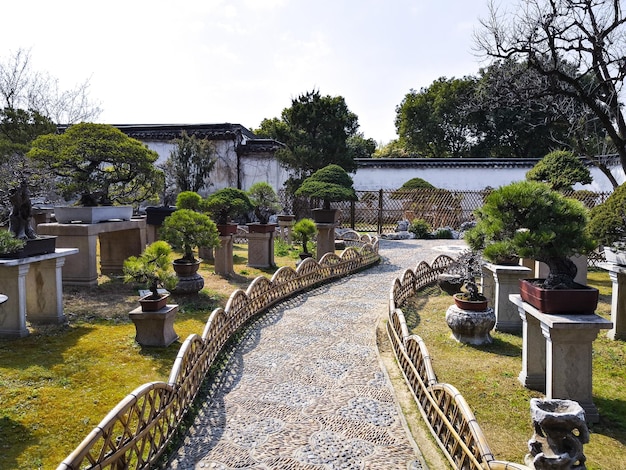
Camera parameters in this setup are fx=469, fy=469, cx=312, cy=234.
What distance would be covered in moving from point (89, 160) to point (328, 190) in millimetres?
5855

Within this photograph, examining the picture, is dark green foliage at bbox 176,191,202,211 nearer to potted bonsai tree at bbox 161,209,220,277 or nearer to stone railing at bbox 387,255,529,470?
potted bonsai tree at bbox 161,209,220,277

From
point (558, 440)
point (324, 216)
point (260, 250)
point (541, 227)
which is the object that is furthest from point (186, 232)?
point (558, 440)

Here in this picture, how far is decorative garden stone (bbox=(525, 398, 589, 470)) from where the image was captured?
2395mm

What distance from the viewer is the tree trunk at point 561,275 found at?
4.19 metres

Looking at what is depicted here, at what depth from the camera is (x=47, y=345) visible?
5605 mm

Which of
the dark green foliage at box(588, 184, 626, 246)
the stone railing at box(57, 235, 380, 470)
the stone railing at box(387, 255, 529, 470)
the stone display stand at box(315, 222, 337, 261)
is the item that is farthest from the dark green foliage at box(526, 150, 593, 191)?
the stone railing at box(387, 255, 529, 470)

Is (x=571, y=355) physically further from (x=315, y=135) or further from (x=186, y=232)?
(x=315, y=135)

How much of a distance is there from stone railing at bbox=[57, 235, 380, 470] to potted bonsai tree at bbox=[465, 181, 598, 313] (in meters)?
3.06

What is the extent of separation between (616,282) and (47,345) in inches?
283

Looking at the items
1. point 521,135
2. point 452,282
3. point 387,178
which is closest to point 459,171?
point 387,178

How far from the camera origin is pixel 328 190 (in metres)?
12.5

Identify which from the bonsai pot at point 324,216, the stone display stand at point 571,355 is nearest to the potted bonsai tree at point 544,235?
the stone display stand at point 571,355

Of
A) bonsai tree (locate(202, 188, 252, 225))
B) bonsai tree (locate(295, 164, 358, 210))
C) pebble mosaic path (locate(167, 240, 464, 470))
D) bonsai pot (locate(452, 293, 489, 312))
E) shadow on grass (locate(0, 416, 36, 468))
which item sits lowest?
pebble mosaic path (locate(167, 240, 464, 470))

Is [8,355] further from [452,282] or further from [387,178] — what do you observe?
[387,178]
